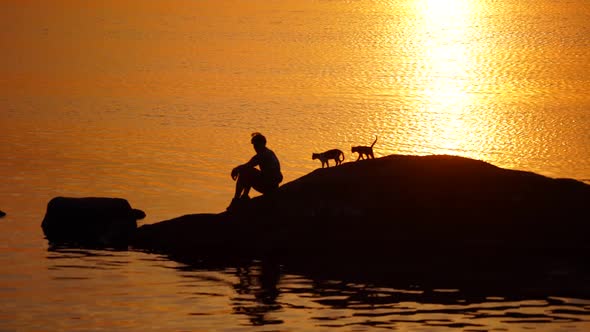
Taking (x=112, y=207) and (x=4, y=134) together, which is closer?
(x=112, y=207)

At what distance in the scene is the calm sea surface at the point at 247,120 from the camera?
27.4m

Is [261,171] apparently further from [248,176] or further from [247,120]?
[247,120]

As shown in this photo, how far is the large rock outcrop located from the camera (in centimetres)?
3134

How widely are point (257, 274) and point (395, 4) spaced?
336 feet

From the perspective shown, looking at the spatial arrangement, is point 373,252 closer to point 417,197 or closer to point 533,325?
point 417,197

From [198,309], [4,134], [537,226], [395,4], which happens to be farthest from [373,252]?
[395,4]

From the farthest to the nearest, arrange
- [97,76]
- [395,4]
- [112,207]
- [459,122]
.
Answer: [395,4] → [97,76] → [459,122] → [112,207]

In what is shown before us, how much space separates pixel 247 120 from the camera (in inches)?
2473

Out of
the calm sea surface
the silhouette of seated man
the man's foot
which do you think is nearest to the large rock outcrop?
the man's foot

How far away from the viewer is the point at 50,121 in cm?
6259

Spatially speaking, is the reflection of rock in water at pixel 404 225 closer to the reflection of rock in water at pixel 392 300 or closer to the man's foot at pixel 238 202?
the man's foot at pixel 238 202

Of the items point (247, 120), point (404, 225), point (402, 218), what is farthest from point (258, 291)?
point (247, 120)

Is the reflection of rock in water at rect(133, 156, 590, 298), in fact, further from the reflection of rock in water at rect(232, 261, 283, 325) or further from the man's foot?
the reflection of rock in water at rect(232, 261, 283, 325)

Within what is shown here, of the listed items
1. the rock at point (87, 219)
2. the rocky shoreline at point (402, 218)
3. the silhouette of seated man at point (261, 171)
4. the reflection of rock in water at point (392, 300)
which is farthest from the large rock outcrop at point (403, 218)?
the rock at point (87, 219)
